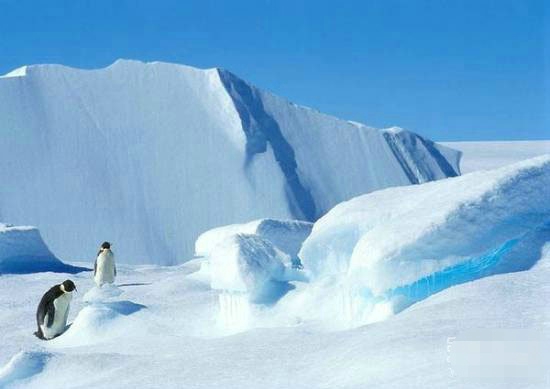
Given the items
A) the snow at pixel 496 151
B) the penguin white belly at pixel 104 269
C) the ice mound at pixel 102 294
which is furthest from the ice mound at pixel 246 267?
the snow at pixel 496 151

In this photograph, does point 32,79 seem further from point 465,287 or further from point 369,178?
point 465,287

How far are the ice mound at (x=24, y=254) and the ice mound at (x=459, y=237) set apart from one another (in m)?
8.21

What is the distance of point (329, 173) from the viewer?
24.8 meters

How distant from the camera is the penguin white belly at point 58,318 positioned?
796 centimetres

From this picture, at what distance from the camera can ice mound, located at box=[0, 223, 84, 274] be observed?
13195 mm

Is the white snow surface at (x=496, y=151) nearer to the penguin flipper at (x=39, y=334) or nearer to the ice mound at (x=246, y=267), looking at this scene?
the ice mound at (x=246, y=267)

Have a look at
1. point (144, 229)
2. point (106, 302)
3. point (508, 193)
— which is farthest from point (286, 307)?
point (144, 229)

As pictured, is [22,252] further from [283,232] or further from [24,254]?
[283,232]

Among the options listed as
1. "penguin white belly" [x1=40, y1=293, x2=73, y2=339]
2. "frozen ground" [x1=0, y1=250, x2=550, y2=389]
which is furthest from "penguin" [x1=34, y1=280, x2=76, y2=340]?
"frozen ground" [x1=0, y1=250, x2=550, y2=389]

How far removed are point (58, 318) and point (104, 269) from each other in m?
1.76

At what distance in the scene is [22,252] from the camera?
1359 centimetres

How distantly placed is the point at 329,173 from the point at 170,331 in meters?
17.4

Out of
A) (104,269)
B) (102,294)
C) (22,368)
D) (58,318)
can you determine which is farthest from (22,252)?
(22,368)

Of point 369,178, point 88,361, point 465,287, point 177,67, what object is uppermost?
point 177,67
